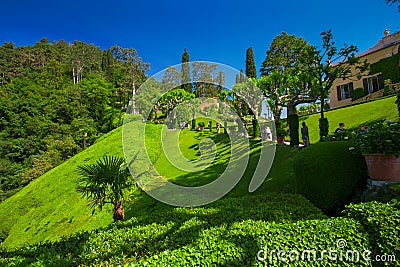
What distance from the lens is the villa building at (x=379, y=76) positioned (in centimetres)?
2011

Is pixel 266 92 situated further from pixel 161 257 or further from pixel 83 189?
pixel 161 257

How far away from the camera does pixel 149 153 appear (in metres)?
19.2

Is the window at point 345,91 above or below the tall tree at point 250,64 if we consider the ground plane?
below

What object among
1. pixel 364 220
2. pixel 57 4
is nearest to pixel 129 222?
pixel 364 220

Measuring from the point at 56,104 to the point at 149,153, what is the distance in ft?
79.3

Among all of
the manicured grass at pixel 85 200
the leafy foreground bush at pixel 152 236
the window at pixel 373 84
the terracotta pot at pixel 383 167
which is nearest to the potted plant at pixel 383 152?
the terracotta pot at pixel 383 167

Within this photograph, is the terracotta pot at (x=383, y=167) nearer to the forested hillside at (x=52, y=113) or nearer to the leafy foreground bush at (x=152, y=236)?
the leafy foreground bush at (x=152, y=236)

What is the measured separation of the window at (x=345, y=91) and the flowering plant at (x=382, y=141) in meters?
22.6

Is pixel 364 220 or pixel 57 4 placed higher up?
pixel 57 4

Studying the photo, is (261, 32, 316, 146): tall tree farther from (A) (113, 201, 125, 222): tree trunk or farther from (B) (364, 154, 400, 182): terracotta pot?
(A) (113, 201, 125, 222): tree trunk

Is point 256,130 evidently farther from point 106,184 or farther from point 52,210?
point 52,210

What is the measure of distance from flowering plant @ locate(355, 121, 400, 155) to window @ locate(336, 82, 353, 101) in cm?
2258

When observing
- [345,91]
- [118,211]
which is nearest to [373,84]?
→ [345,91]

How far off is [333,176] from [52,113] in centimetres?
3834
